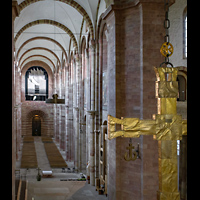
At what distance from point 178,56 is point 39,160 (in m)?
17.8

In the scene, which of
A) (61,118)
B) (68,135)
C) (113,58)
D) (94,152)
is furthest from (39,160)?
(113,58)

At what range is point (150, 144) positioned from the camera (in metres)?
9.00

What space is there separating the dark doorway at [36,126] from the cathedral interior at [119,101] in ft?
38.6

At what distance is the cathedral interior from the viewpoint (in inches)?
134

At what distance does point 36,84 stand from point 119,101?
30450mm

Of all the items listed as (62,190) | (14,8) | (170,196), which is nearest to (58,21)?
(62,190)

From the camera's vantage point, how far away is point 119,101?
32.2ft

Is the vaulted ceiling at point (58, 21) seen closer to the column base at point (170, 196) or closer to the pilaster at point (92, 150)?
the pilaster at point (92, 150)

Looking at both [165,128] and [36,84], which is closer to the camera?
[165,128]

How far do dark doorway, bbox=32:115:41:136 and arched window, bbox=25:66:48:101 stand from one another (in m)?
2.55

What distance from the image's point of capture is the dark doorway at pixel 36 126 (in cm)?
3938

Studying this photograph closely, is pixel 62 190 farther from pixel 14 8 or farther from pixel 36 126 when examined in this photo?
pixel 36 126

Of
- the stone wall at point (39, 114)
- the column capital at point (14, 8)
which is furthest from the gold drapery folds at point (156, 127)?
the stone wall at point (39, 114)
